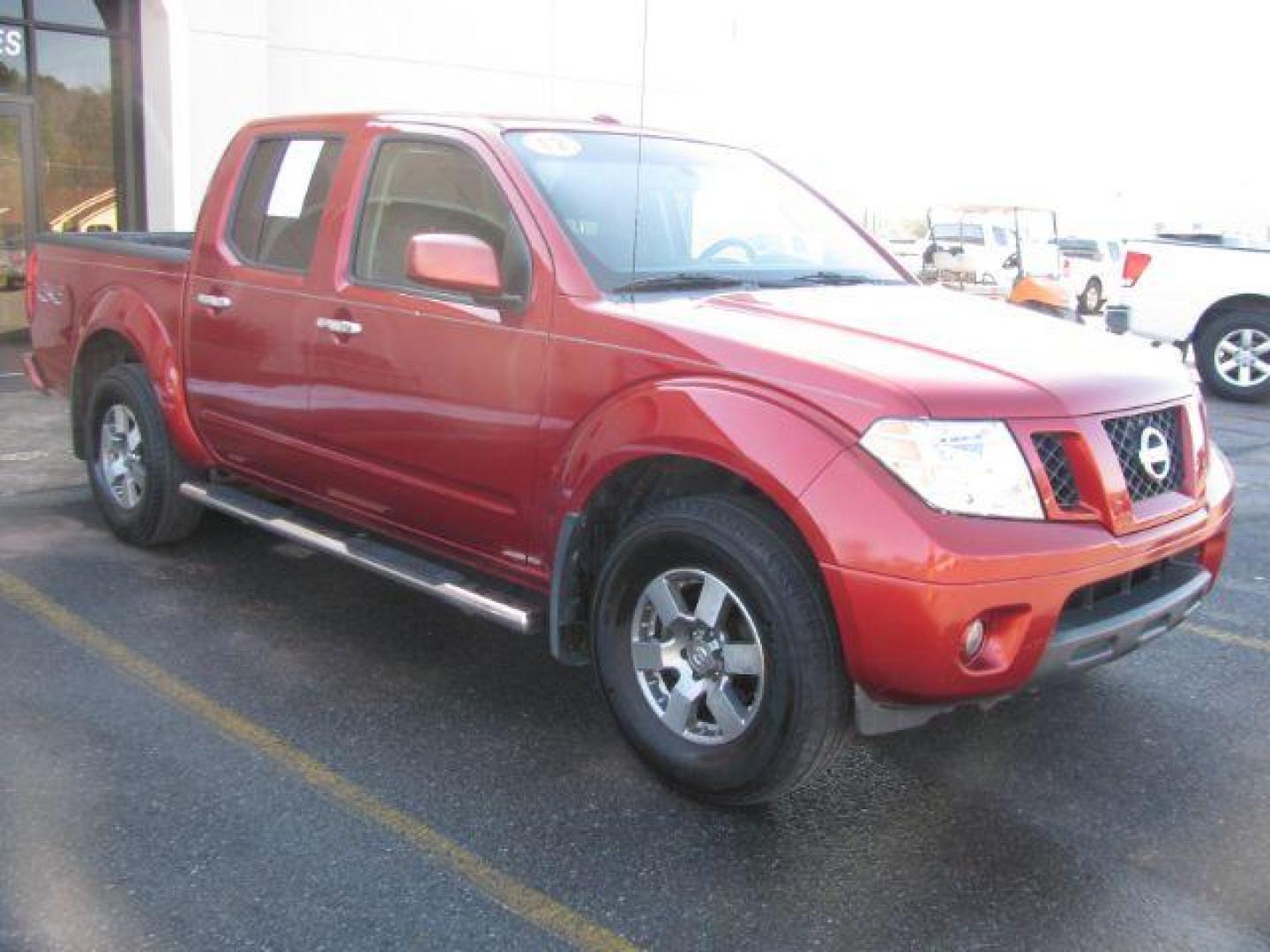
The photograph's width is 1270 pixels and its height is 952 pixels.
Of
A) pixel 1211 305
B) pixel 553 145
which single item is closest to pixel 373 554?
pixel 553 145

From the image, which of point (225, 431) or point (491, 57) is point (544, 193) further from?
point (491, 57)

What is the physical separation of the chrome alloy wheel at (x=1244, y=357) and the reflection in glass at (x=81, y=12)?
1057 centimetres

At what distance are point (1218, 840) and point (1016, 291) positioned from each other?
7.32 m

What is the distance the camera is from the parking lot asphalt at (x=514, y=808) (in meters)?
2.87

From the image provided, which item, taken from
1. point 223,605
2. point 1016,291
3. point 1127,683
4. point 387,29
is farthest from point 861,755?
point 387,29

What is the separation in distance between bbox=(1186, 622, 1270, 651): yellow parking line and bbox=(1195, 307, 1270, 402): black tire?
23.5ft

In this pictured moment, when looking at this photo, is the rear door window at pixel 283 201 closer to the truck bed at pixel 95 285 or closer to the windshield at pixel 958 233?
the truck bed at pixel 95 285

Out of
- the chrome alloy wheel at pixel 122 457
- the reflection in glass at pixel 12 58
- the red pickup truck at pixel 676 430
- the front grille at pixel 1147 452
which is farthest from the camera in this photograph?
the reflection in glass at pixel 12 58

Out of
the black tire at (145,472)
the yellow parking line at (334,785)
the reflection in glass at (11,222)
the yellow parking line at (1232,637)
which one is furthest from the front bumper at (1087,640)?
the reflection in glass at (11,222)

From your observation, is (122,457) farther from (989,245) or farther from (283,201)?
(989,245)

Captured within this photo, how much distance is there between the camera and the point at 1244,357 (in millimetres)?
11219

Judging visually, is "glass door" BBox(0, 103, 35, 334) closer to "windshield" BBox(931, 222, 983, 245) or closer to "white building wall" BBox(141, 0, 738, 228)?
"white building wall" BBox(141, 0, 738, 228)

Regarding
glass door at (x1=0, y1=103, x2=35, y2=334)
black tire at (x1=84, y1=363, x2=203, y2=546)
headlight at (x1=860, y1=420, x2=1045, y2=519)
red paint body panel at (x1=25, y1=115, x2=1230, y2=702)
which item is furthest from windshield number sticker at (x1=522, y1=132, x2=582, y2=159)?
glass door at (x1=0, y1=103, x2=35, y2=334)

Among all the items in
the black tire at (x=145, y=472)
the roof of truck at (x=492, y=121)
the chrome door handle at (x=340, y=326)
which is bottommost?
→ the black tire at (x=145, y=472)
